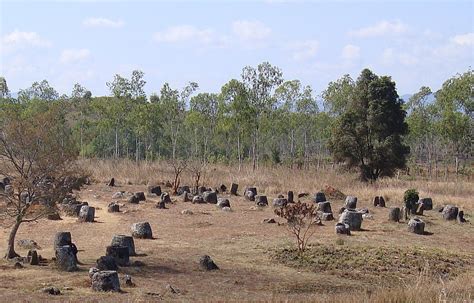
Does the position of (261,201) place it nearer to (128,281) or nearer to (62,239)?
(62,239)

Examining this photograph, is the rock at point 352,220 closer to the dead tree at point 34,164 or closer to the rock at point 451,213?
the rock at point 451,213

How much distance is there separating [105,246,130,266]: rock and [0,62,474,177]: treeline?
25177 millimetres

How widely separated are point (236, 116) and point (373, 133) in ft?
42.9

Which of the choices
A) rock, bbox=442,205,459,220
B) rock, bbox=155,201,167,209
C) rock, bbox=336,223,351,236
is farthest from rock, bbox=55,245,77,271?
rock, bbox=442,205,459,220

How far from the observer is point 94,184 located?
35.3 metres

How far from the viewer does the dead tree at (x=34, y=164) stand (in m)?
14.9

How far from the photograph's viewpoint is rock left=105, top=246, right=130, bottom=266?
1449 centimetres

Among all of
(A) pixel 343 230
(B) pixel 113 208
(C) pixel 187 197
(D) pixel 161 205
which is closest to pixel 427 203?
(A) pixel 343 230

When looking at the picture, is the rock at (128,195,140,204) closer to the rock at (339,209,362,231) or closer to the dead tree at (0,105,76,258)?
the rock at (339,209,362,231)

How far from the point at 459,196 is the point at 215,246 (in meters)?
18.9

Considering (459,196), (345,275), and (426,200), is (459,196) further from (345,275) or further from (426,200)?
(345,275)

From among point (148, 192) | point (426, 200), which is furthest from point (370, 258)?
point (148, 192)

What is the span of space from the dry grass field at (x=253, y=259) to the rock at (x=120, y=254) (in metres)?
0.44

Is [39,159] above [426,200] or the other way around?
above
